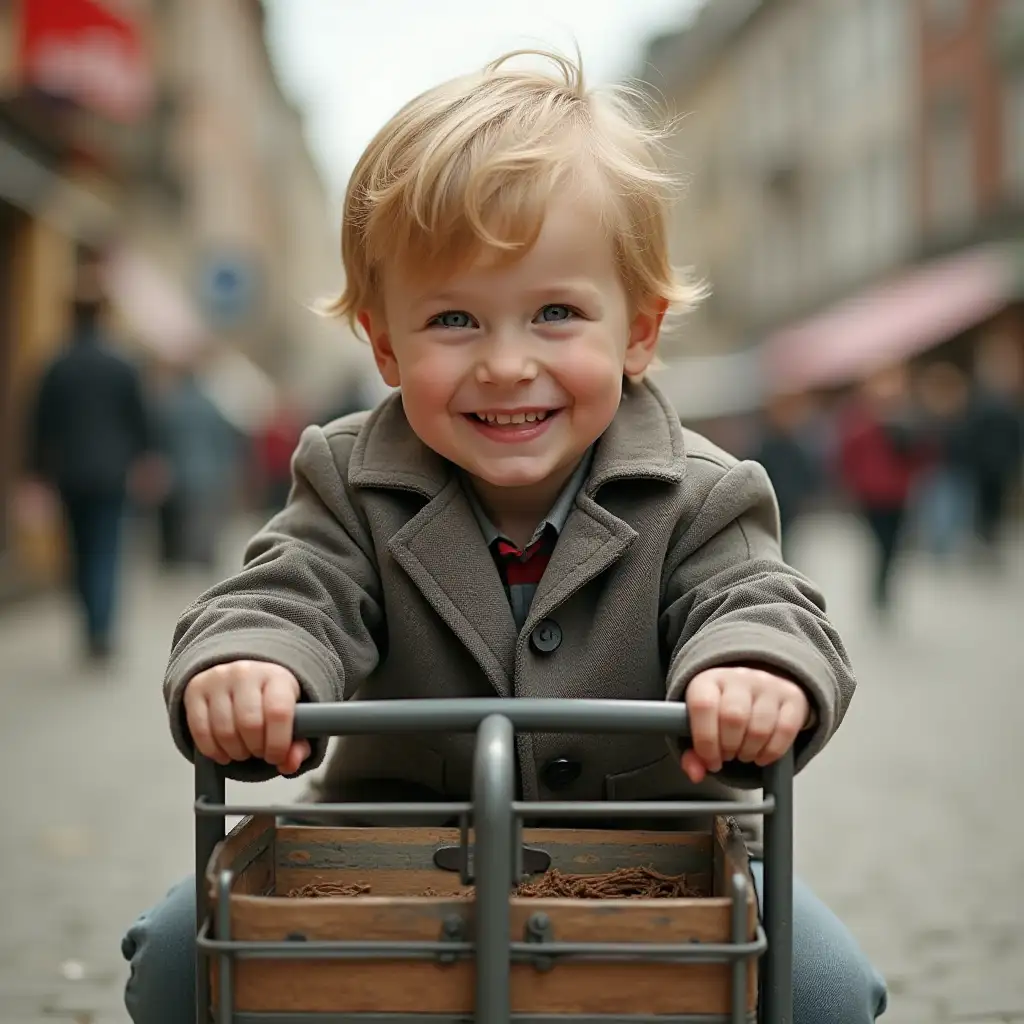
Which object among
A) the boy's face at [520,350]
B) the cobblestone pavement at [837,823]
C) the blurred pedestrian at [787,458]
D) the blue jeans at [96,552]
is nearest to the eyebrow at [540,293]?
the boy's face at [520,350]

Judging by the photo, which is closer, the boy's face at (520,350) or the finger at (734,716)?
the finger at (734,716)

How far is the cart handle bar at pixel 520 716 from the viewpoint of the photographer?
166 cm

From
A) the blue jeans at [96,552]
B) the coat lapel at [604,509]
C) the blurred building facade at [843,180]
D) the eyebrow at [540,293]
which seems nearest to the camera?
the eyebrow at [540,293]

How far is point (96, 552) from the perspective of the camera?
28.7ft

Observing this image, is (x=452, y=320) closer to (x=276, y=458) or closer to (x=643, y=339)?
(x=643, y=339)

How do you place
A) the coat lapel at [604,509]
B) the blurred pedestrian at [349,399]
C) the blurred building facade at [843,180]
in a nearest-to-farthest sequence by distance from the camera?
1. the coat lapel at [604,509]
2. the blurred pedestrian at [349,399]
3. the blurred building facade at [843,180]

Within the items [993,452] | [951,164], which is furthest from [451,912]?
[951,164]

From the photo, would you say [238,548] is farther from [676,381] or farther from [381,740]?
[676,381]

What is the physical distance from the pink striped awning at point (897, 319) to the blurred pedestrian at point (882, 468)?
9.21 metres

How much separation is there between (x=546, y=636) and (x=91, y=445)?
708 centimetres

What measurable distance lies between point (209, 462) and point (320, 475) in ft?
37.9

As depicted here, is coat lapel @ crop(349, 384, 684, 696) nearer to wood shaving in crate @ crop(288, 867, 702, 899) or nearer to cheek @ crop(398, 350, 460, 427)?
cheek @ crop(398, 350, 460, 427)

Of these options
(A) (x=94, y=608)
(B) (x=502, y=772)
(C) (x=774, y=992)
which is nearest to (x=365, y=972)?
(B) (x=502, y=772)

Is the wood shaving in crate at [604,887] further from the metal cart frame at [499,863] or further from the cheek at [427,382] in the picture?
the cheek at [427,382]
